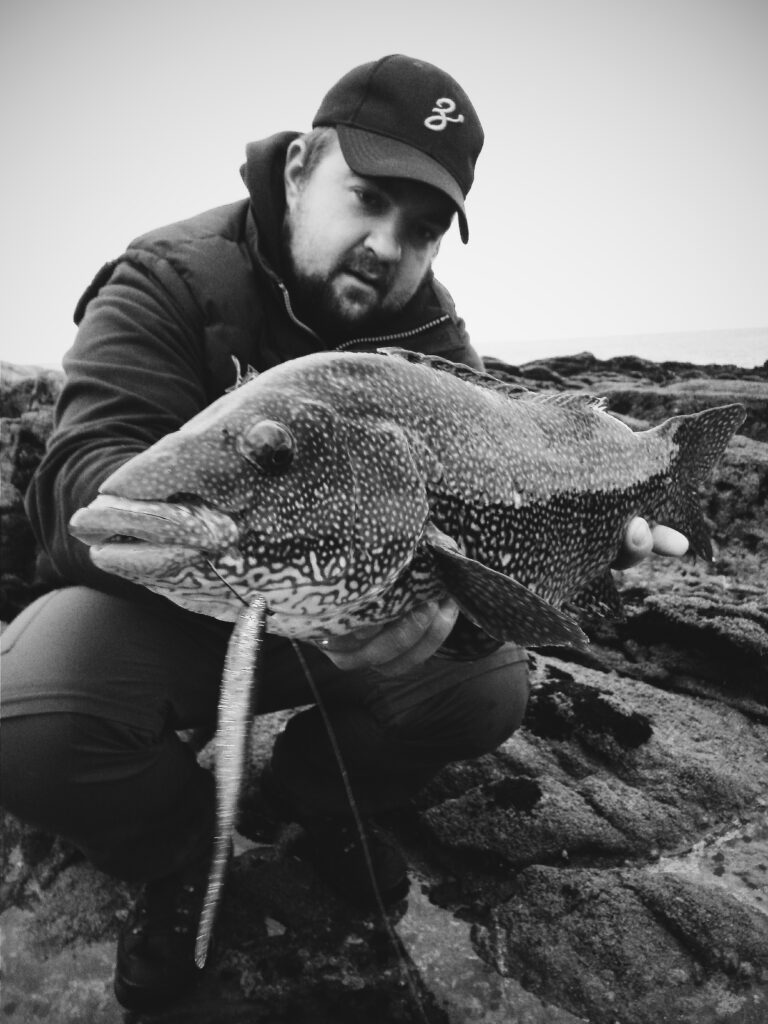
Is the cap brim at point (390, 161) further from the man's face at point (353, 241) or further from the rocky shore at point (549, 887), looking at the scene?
the rocky shore at point (549, 887)

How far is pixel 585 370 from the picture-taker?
31.6 feet

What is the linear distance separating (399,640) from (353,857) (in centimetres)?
105

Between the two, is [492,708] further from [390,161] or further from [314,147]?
[314,147]


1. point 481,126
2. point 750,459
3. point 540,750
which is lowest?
point 540,750

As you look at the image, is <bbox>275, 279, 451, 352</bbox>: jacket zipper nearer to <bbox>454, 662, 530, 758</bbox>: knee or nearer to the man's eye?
the man's eye

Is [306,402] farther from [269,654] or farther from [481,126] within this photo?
[481,126]

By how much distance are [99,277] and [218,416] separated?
165 centimetres

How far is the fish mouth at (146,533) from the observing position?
1.42m

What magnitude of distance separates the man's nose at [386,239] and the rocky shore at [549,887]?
2.21m

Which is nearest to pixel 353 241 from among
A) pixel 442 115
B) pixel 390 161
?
pixel 390 161

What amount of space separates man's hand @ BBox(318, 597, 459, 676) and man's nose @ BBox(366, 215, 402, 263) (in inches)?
64.4

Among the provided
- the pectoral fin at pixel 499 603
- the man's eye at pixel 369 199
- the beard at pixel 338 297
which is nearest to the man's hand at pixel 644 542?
the pectoral fin at pixel 499 603

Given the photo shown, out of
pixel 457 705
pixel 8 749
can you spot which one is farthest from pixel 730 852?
pixel 8 749

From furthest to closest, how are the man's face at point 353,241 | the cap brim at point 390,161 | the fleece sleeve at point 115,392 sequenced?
the man's face at point 353,241
the cap brim at point 390,161
the fleece sleeve at point 115,392
